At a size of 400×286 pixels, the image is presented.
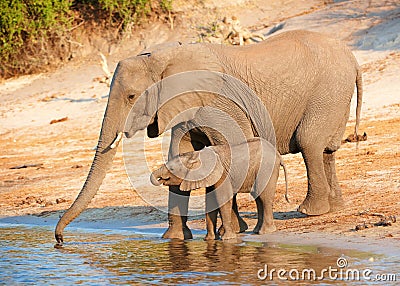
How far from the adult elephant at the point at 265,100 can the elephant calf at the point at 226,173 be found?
0.17 meters

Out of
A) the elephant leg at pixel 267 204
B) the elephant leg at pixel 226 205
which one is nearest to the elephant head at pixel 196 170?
the elephant leg at pixel 226 205

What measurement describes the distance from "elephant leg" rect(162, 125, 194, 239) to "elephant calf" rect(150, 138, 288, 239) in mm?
175

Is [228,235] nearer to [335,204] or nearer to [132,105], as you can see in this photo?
[335,204]

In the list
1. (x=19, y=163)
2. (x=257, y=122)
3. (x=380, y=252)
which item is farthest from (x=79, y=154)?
(x=380, y=252)

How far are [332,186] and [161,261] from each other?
2184mm

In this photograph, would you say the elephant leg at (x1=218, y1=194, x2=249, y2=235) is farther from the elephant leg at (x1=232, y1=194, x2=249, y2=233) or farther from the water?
the water

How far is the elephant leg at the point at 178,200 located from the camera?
8.64 meters

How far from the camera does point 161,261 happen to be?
8203 mm

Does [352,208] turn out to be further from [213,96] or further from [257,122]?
[213,96]

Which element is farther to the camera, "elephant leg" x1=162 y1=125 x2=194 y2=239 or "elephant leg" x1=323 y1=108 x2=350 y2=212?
"elephant leg" x1=323 y1=108 x2=350 y2=212

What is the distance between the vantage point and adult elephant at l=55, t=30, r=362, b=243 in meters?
8.24

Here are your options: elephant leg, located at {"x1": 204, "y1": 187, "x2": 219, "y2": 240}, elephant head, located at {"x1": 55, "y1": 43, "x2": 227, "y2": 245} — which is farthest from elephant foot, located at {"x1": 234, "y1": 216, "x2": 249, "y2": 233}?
elephant head, located at {"x1": 55, "y1": 43, "x2": 227, "y2": 245}

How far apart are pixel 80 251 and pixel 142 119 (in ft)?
5.14

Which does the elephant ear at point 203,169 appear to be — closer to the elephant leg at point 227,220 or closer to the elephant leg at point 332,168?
the elephant leg at point 227,220
